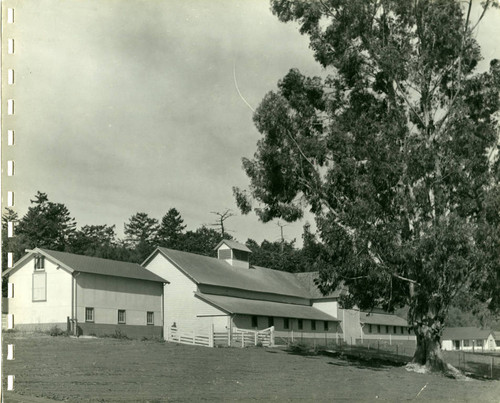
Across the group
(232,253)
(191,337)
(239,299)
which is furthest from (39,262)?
(232,253)

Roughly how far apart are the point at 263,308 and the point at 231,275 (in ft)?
14.4

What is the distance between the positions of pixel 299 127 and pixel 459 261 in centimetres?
1013

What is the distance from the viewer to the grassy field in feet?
57.8

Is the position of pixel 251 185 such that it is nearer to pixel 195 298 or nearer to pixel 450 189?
pixel 450 189

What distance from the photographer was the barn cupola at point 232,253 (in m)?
56.5

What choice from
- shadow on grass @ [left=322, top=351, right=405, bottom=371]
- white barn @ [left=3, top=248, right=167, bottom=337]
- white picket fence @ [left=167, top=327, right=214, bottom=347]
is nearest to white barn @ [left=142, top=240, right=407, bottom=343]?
white picket fence @ [left=167, top=327, right=214, bottom=347]

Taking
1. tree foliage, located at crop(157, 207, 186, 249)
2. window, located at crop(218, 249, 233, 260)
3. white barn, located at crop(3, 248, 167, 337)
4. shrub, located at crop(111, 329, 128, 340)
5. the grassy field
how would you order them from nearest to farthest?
the grassy field
white barn, located at crop(3, 248, 167, 337)
shrub, located at crop(111, 329, 128, 340)
window, located at crop(218, 249, 233, 260)
tree foliage, located at crop(157, 207, 186, 249)

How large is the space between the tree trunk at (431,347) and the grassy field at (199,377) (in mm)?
1183

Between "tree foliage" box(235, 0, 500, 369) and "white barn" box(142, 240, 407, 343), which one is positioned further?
"white barn" box(142, 240, 407, 343)

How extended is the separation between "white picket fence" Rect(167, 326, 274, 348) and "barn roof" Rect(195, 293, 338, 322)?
317 cm

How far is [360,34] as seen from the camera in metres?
30.5

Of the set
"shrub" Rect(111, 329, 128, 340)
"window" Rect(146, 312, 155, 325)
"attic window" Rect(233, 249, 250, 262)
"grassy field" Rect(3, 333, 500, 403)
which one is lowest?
"grassy field" Rect(3, 333, 500, 403)

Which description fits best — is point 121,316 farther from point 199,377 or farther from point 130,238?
point 130,238

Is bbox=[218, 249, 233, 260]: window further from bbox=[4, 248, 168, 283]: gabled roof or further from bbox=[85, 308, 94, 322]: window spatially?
bbox=[85, 308, 94, 322]: window
